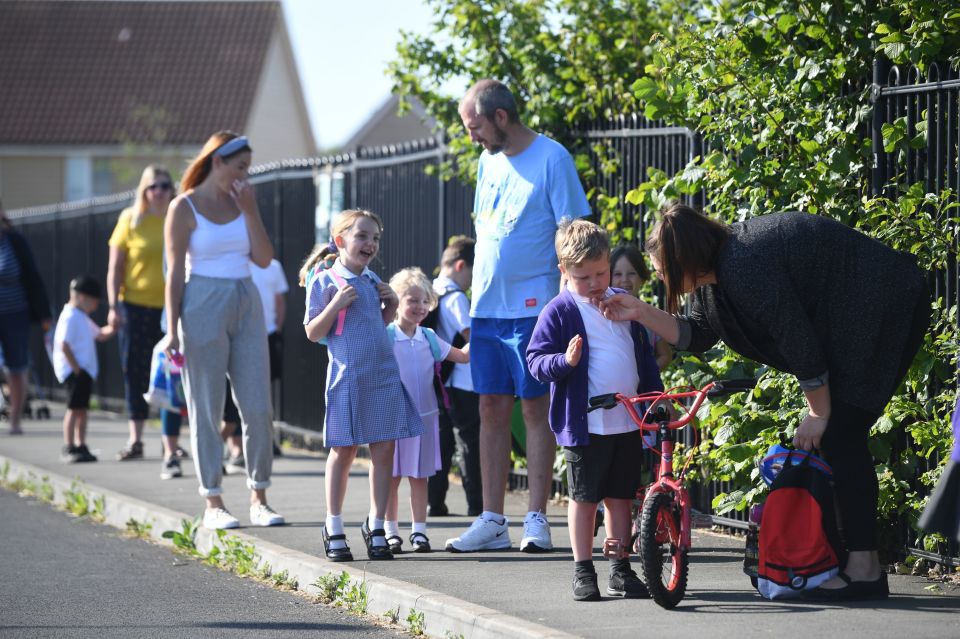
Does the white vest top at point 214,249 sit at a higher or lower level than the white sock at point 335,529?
higher

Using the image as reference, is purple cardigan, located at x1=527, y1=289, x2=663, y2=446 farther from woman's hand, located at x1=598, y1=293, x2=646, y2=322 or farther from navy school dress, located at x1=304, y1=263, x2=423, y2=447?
navy school dress, located at x1=304, y1=263, x2=423, y2=447

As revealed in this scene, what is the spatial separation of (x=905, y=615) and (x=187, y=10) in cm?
4398

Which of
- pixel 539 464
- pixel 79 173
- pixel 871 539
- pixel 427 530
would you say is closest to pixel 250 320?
pixel 427 530

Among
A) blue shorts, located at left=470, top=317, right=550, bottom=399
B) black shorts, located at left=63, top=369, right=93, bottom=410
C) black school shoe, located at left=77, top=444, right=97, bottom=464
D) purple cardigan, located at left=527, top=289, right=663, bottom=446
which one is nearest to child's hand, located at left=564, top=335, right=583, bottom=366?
purple cardigan, located at left=527, top=289, right=663, bottom=446

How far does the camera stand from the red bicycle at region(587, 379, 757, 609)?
18.2 feet

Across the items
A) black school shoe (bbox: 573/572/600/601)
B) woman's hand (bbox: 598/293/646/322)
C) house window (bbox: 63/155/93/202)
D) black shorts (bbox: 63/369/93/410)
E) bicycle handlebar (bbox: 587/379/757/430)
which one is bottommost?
black school shoe (bbox: 573/572/600/601)

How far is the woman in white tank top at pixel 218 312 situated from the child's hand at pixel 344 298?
138cm

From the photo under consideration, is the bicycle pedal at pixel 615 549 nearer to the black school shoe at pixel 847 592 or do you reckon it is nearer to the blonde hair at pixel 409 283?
the black school shoe at pixel 847 592

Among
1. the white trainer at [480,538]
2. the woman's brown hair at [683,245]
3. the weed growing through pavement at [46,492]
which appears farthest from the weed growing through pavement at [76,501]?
the woman's brown hair at [683,245]

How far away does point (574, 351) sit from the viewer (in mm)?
5719

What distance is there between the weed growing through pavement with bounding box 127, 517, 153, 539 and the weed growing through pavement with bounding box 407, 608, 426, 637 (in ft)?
10.9

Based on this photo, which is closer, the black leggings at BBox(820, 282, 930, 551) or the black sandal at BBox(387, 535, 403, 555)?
the black leggings at BBox(820, 282, 930, 551)

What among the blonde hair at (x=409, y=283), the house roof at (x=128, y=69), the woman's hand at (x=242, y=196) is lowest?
the blonde hair at (x=409, y=283)

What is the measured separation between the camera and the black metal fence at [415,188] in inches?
246
